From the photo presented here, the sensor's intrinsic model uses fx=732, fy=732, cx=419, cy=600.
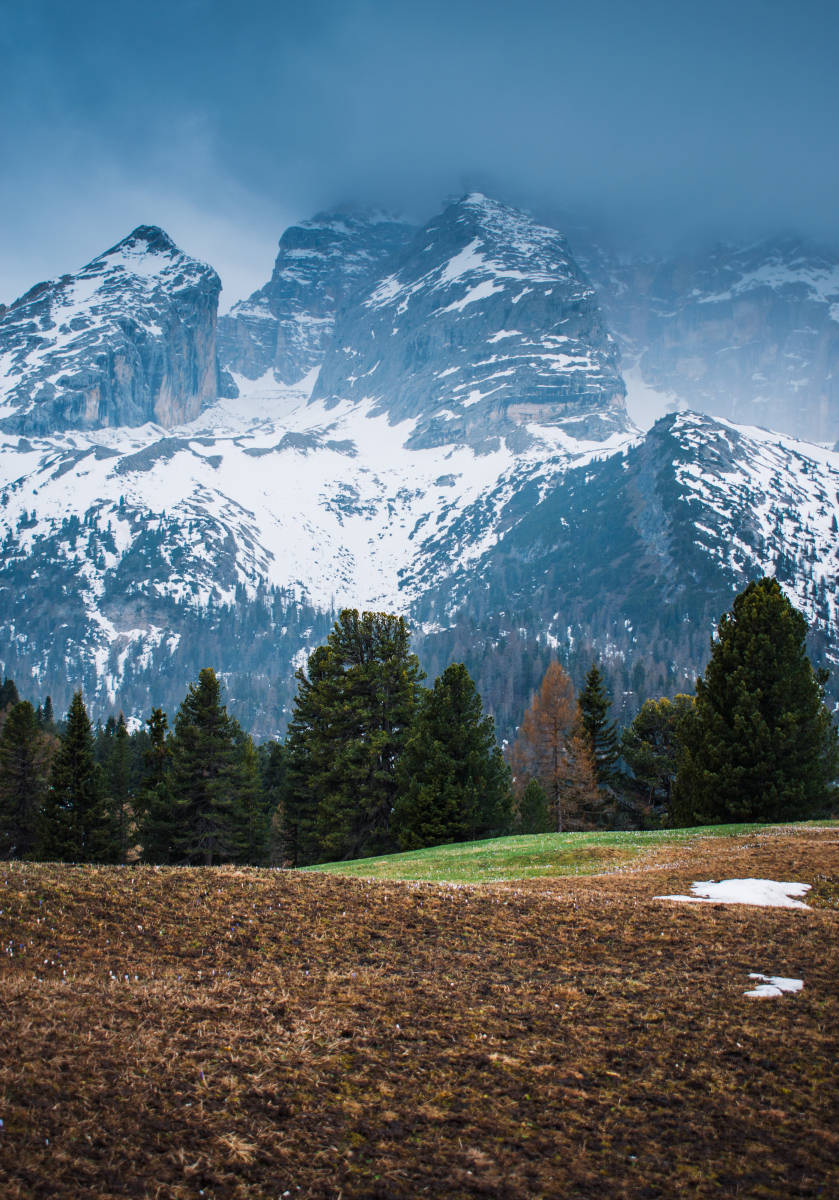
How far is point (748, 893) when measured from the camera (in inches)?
589

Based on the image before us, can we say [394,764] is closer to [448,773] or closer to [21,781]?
[448,773]

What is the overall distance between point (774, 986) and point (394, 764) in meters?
34.5

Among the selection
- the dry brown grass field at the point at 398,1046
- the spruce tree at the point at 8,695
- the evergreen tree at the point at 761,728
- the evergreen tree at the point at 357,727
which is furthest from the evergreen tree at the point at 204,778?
the spruce tree at the point at 8,695

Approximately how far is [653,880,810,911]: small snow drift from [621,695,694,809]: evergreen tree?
38.8m

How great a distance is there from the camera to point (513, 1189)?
5.82 m

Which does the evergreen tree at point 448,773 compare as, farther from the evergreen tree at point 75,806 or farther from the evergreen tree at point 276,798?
the evergreen tree at point 75,806

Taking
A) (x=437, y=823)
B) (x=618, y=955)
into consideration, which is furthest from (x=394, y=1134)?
(x=437, y=823)

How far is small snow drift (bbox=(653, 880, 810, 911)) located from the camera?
46.8 ft

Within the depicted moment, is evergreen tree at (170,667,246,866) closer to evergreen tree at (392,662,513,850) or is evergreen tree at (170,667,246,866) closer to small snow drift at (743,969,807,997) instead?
evergreen tree at (392,662,513,850)

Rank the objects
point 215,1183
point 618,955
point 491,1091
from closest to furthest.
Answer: point 215,1183
point 491,1091
point 618,955

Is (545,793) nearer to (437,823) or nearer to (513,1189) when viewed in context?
(437,823)

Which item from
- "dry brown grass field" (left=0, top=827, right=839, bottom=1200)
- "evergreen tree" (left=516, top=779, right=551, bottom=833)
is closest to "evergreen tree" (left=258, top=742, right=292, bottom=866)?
"evergreen tree" (left=516, top=779, right=551, bottom=833)

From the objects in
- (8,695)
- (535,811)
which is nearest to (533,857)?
(535,811)

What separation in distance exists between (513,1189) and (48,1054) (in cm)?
467
